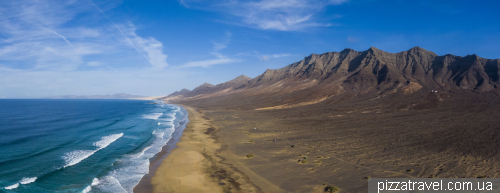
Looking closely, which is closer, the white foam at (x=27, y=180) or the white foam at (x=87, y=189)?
the white foam at (x=87, y=189)

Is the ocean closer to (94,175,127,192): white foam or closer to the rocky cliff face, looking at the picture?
(94,175,127,192): white foam

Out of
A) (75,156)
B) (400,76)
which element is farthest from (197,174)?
(400,76)

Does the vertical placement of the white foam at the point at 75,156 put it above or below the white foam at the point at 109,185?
above

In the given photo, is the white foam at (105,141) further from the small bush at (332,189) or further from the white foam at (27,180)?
the small bush at (332,189)

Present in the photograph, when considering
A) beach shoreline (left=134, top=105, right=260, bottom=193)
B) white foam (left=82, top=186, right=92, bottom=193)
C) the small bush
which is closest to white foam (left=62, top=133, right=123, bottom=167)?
white foam (left=82, top=186, right=92, bottom=193)

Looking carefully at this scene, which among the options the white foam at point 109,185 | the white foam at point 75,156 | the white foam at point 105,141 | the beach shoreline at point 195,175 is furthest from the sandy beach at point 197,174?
the white foam at point 105,141

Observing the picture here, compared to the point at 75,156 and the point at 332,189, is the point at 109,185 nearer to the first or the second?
the point at 75,156

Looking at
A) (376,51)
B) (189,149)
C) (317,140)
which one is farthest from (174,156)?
(376,51)

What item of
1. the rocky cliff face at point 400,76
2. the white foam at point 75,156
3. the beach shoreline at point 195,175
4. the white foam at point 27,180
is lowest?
the beach shoreline at point 195,175

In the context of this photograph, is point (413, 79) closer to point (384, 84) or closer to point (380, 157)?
point (384, 84)

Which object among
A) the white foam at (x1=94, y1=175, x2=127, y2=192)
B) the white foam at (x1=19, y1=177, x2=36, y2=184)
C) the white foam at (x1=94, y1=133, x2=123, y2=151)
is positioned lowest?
the white foam at (x1=94, y1=175, x2=127, y2=192)

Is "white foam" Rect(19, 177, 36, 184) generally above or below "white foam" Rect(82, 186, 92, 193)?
above

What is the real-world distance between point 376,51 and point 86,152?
181 m

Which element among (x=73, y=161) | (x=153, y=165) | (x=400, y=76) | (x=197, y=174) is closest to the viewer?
(x=197, y=174)
